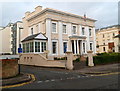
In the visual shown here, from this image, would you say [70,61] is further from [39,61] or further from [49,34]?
[49,34]

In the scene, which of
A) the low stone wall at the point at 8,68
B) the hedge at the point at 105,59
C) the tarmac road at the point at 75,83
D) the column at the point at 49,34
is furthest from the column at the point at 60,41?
the low stone wall at the point at 8,68

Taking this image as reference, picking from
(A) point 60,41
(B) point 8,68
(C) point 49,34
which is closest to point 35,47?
(C) point 49,34

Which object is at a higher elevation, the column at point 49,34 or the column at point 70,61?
the column at point 49,34

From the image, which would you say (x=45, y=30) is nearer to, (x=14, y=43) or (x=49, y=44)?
(x=49, y=44)

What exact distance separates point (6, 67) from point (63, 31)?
1900cm

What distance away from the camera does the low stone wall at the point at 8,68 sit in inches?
392

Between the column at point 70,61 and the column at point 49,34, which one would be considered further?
the column at point 49,34

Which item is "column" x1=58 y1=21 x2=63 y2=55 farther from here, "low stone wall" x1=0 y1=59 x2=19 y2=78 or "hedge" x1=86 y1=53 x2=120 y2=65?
"low stone wall" x1=0 y1=59 x2=19 y2=78

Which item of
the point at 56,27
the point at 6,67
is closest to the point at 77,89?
the point at 6,67

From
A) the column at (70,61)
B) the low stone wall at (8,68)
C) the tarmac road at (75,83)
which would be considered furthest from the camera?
the column at (70,61)

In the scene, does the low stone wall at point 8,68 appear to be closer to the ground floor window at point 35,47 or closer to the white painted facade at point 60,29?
the ground floor window at point 35,47

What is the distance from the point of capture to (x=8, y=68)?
10266 mm

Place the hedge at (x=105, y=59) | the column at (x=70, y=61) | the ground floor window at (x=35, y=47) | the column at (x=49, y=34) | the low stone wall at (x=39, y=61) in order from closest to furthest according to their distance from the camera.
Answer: the column at (x=70, y=61), the low stone wall at (x=39, y=61), the hedge at (x=105, y=59), the ground floor window at (x=35, y=47), the column at (x=49, y=34)

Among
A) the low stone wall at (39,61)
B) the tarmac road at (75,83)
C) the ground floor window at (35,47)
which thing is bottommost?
the tarmac road at (75,83)
